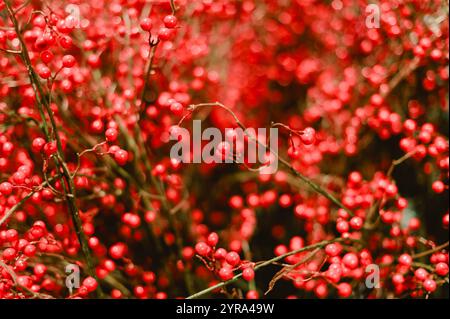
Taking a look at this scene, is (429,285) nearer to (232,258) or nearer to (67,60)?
(232,258)

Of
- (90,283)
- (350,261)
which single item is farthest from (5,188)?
(350,261)

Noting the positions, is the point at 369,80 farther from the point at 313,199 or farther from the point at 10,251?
the point at 10,251

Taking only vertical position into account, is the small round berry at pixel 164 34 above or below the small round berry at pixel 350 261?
above

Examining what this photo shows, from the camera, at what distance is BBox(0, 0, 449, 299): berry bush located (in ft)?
4.09

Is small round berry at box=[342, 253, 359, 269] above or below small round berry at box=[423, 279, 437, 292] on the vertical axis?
above

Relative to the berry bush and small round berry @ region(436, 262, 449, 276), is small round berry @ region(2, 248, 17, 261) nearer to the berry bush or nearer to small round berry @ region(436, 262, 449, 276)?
the berry bush

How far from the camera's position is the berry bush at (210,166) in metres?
1.25

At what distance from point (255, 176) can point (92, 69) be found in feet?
2.53

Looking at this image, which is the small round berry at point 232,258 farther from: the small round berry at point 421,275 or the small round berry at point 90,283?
the small round berry at point 421,275

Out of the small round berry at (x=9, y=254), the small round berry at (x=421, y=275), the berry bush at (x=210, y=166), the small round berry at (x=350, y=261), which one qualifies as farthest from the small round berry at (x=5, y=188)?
the small round berry at (x=421, y=275)

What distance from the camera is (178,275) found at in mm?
1597

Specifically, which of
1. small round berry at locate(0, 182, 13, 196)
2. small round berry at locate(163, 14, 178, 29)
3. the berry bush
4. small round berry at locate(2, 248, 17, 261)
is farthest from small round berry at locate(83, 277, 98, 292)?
small round berry at locate(163, 14, 178, 29)

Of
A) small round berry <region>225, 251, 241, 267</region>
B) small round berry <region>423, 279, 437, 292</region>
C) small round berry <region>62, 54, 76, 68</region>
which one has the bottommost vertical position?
small round berry <region>423, 279, 437, 292</region>

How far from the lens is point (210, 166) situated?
6.53ft
